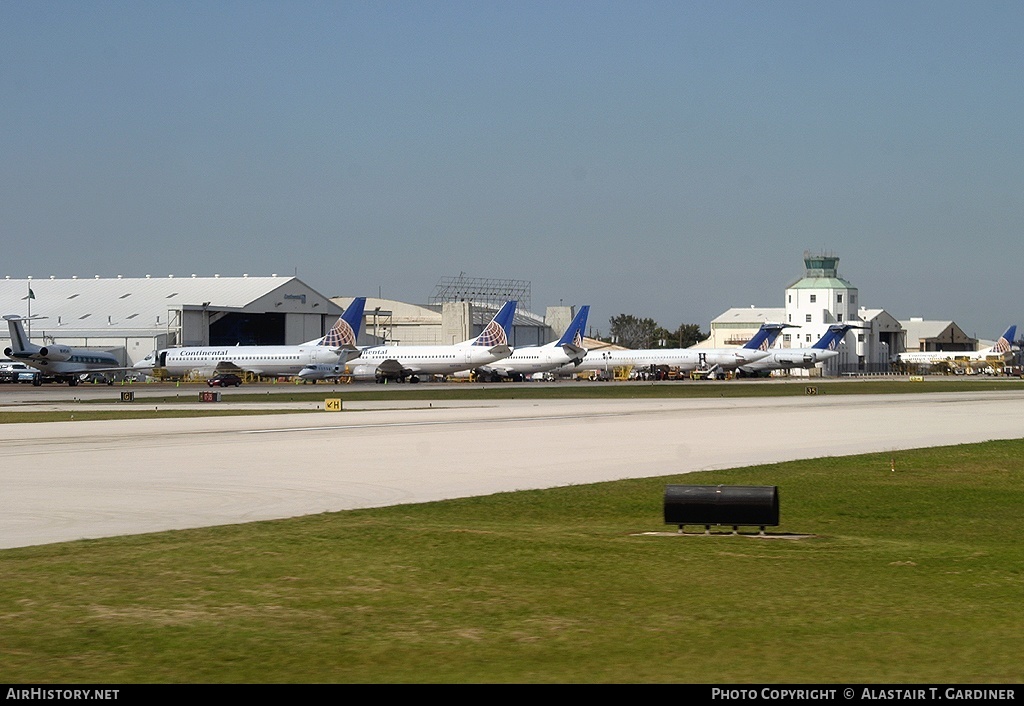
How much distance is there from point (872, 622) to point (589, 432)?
3169 centimetres

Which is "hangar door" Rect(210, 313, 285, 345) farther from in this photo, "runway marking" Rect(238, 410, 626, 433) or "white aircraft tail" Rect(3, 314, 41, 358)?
"runway marking" Rect(238, 410, 626, 433)

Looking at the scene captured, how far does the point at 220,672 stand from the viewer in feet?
34.6

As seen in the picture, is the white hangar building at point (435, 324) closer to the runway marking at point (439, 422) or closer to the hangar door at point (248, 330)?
the hangar door at point (248, 330)

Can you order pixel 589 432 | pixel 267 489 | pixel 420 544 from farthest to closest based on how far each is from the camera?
pixel 589 432 → pixel 267 489 → pixel 420 544

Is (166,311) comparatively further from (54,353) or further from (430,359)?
(430,359)

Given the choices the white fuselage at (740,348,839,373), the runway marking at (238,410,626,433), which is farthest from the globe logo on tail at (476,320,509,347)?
the runway marking at (238,410,626,433)

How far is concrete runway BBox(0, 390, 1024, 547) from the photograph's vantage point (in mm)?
22859

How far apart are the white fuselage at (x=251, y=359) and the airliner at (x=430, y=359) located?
2645 millimetres

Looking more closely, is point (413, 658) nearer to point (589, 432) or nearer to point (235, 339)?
point (589, 432)

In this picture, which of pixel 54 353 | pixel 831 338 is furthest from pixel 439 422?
pixel 831 338

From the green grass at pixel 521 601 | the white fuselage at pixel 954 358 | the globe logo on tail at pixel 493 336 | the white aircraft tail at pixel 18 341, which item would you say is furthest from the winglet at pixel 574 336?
the green grass at pixel 521 601

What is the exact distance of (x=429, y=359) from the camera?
381ft

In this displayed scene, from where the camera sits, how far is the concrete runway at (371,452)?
22.9m
